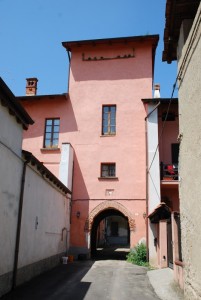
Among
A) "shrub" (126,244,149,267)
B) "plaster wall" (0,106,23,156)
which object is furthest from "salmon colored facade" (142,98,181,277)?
"plaster wall" (0,106,23,156)

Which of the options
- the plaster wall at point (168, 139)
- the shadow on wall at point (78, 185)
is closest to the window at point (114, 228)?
the shadow on wall at point (78, 185)

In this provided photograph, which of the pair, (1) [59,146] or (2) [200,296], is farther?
(1) [59,146]

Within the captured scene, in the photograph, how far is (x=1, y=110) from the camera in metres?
8.23

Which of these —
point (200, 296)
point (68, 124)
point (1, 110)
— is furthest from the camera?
→ point (68, 124)

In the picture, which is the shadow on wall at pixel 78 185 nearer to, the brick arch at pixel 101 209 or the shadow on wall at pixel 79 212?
the shadow on wall at pixel 79 212

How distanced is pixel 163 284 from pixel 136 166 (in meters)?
9.13

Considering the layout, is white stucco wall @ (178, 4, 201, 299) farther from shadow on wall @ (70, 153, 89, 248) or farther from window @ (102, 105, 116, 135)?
window @ (102, 105, 116, 135)

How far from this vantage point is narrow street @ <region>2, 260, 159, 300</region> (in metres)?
7.90

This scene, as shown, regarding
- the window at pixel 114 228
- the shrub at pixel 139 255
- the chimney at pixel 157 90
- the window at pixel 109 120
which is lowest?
the shrub at pixel 139 255

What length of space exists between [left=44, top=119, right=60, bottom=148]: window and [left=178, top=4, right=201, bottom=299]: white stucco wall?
12904mm

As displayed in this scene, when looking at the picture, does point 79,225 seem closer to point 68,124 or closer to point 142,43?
point 68,124

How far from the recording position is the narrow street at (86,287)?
790 centimetres

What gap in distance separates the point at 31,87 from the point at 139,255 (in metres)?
12.4

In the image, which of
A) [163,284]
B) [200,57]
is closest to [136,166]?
[163,284]
